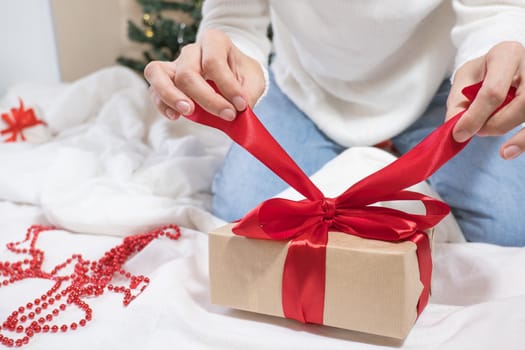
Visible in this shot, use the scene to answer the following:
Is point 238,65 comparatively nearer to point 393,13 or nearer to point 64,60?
point 393,13

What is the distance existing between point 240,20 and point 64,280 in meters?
0.49

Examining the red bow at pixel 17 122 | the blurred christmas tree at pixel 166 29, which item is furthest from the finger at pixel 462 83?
the blurred christmas tree at pixel 166 29

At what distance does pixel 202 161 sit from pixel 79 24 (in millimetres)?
1387

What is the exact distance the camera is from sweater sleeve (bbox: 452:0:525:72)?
652 mm

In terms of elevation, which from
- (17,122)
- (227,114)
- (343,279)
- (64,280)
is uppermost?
(227,114)

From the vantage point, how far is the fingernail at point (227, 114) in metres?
0.54

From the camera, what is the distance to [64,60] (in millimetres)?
2107

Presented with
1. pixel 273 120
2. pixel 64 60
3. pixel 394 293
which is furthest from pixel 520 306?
pixel 64 60

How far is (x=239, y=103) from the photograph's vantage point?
0.55 metres

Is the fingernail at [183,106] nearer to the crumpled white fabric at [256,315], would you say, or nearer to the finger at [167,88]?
the finger at [167,88]

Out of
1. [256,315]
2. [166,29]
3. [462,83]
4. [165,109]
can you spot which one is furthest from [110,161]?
[166,29]

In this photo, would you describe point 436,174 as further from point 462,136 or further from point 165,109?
point 165,109

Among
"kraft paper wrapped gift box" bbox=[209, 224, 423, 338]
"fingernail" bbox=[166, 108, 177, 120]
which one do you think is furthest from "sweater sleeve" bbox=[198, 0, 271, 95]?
"kraft paper wrapped gift box" bbox=[209, 224, 423, 338]

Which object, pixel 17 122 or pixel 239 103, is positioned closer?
pixel 239 103
